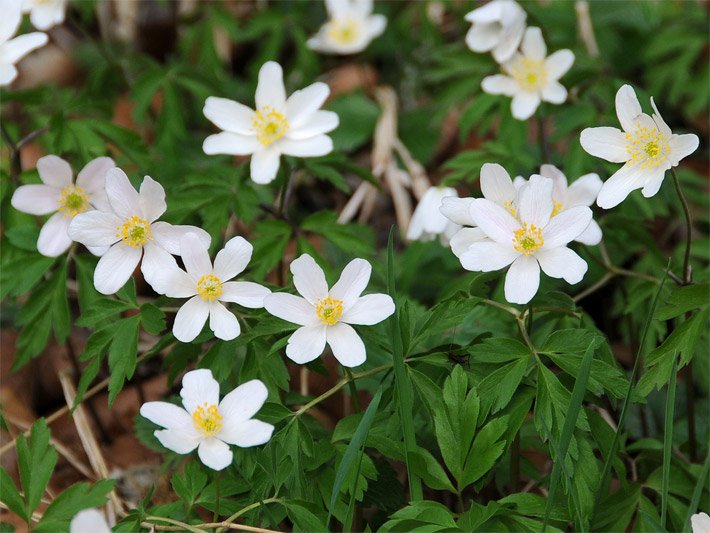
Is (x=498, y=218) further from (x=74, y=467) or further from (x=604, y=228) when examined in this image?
(x=74, y=467)

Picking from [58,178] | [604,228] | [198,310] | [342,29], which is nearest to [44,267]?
[58,178]

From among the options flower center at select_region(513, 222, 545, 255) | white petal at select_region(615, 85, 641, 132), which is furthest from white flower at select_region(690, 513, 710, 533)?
white petal at select_region(615, 85, 641, 132)

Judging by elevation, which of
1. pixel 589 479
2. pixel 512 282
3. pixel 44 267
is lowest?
pixel 589 479

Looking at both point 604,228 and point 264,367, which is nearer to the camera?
point 264,367

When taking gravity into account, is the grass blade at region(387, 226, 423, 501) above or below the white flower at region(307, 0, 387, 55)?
above

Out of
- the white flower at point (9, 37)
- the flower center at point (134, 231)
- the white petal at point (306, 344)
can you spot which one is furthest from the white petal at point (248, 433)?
the white flower at point (9, 37)

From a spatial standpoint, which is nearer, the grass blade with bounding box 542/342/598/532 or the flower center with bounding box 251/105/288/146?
the grass blade with bounding box 542/342/598/532

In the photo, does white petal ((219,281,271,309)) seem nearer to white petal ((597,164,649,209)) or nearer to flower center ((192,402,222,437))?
flower center ((192,402,222,437))

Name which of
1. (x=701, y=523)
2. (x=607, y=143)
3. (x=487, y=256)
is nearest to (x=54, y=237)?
(x=487, y=256)
